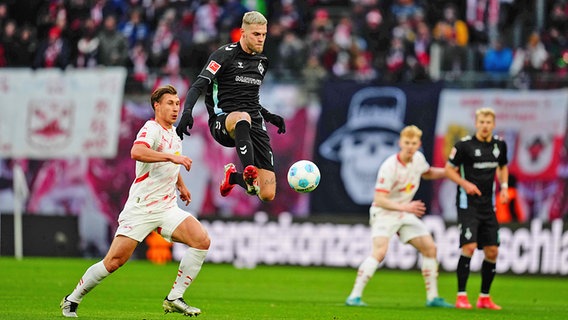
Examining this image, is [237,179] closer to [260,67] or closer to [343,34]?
[260,67]

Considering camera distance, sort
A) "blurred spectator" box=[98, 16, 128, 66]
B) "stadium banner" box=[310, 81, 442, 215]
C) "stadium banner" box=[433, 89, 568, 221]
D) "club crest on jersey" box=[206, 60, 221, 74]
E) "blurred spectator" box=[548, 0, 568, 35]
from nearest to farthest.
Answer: "club crest on jersey" box=[206, 60, 221, 74], "stadium banner" box=[433, 89, 568, 221], "stadium banner" box=[310, 81, 442, 215], "blurred spectator" box=[548, 0, 568, 35], "blurred spectator" box=[98, 16, 128, 66]

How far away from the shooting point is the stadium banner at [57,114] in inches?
1000

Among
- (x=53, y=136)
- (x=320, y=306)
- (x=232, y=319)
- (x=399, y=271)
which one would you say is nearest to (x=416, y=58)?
(x=399, y=271)

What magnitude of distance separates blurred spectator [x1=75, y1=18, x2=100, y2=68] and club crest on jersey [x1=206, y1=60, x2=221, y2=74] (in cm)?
1464

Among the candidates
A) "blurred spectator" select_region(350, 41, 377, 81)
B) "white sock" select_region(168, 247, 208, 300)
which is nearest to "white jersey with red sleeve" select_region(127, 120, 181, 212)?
"white sock" select_region(168, 247, 208, 300)

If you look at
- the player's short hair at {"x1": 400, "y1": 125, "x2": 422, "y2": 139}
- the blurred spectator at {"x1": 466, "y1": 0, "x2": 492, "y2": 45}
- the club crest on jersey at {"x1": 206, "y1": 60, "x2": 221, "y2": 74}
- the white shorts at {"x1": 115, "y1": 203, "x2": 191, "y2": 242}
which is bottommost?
the white shorts at {"x1": 115, "y1": 203, "x2": 191, "y2": 242}

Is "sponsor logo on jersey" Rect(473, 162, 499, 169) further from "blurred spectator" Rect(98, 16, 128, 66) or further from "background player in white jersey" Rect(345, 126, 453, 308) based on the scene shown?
"blurred spectator" Rect(98, 16, 128, 66)

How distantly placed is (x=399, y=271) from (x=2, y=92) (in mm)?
9781

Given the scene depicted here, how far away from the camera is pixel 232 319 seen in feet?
38.1

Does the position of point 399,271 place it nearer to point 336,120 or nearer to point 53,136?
point 336,120

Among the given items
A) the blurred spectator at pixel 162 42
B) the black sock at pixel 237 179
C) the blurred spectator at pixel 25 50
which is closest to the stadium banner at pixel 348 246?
the blurred spectator at pixel 162 42

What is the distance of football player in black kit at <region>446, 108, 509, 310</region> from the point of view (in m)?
14.9

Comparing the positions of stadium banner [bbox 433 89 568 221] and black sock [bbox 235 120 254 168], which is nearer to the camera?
black sock [bbox 235 120 254 168]

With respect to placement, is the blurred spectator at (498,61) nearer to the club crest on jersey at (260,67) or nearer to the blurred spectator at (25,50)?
the blurred spectator at (25,50)
